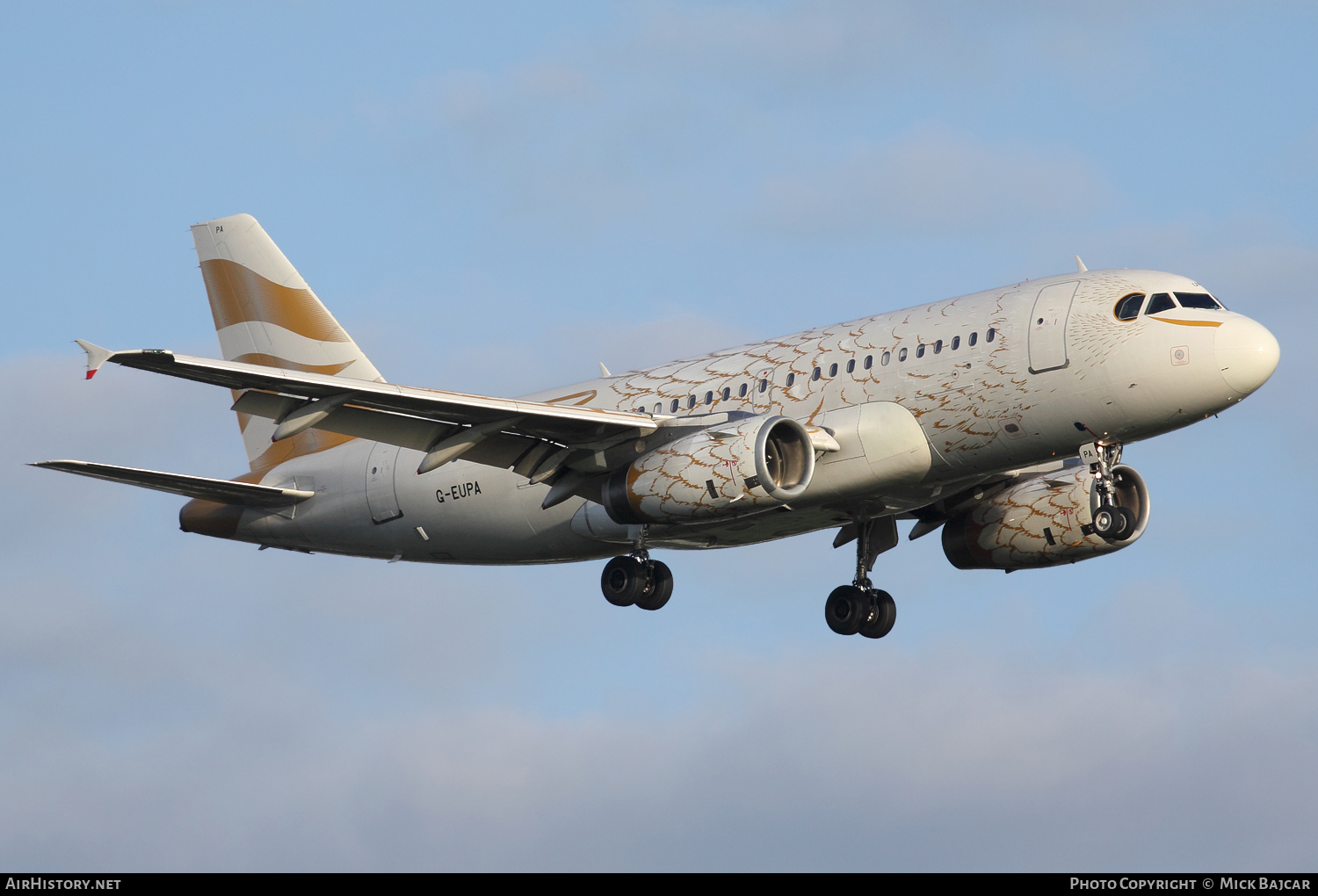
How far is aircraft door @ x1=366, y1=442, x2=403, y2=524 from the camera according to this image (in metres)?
43.5

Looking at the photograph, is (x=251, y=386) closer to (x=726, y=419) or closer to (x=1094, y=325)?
(x=726, y=419)

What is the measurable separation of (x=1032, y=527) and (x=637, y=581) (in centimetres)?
966

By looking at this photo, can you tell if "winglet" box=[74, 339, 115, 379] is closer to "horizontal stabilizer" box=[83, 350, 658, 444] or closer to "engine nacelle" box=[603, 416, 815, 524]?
"horizontal stabilizer" box=[83, 350, 658, 444]

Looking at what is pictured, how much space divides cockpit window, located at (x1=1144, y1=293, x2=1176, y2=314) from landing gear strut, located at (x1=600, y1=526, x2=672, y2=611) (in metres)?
11.9

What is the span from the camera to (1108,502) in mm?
38062

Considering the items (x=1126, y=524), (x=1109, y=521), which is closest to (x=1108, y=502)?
(x=1109, y=521)

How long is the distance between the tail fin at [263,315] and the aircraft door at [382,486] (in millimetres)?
3433

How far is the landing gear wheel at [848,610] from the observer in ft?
145

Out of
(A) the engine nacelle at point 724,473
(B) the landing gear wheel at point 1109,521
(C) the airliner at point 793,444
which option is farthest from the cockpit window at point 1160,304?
(A) the engine nacelle at point 724,473

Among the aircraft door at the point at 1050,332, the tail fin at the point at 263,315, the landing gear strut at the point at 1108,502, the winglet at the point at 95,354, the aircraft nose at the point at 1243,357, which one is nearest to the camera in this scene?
the winglet at the point at 95,354

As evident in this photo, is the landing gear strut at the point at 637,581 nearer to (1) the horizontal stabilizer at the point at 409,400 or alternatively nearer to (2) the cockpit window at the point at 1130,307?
(1) the horizontal stabilizer at the point at 409,400

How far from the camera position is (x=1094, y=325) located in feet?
118

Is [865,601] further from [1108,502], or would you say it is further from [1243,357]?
[1243,357]

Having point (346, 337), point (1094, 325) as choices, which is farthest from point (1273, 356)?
point (346, 337)
